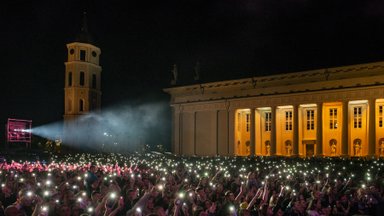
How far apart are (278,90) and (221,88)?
12.7 metres

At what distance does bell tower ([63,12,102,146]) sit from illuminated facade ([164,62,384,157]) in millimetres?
15892

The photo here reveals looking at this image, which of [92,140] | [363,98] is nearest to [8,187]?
[363,98]

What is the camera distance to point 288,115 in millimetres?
66812

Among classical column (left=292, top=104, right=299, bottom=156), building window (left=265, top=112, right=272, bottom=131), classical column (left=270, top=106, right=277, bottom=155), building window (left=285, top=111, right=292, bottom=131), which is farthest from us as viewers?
building window (left=265, top=112, right=272, bottom=131)

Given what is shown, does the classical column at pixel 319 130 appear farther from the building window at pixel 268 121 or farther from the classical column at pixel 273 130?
the building window at pixel 268 121

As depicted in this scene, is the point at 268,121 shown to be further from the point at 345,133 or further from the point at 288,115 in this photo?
the point at 345,133

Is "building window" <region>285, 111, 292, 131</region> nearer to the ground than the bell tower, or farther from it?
nearer to the ground

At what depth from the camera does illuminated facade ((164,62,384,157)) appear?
187 feet

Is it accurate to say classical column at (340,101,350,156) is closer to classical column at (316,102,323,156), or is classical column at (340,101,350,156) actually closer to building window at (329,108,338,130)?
classical column at (316,102,323,156)

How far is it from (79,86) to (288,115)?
3579cm

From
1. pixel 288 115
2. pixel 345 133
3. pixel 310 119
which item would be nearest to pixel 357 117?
pixel 345 133

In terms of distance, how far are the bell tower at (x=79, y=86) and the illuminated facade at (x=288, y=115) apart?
52.1 ft

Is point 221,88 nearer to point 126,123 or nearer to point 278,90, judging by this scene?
point 278,90

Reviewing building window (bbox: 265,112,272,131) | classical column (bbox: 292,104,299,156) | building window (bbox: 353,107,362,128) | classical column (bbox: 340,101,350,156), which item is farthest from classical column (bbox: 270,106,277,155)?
building window (bbox: 353,107,362,128)
